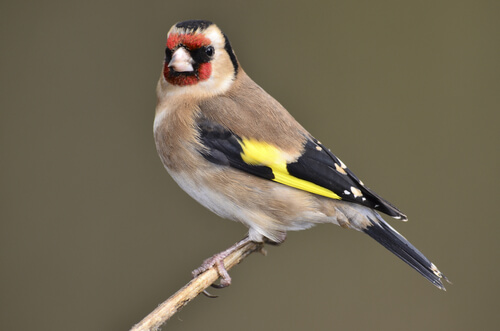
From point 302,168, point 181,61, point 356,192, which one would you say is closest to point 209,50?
point 181,61

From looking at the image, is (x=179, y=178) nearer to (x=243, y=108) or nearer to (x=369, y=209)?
(x=243, y=108)

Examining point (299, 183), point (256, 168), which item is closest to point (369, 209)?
point (299, 183)

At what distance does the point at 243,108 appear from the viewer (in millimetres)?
2645

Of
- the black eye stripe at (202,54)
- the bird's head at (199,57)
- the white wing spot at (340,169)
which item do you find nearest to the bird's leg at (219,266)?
the white wing spot at (340,169)

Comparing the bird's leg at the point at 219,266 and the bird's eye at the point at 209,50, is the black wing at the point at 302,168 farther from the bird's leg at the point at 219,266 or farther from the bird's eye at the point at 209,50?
the bird's leg at the point at 219,266

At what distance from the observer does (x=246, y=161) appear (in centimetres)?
254

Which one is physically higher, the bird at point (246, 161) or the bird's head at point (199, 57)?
the bird's head at point (199, 57)

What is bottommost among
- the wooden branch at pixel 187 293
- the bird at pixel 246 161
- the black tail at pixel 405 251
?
the wooden branch at pixel 187 293

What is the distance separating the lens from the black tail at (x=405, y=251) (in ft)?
8.28

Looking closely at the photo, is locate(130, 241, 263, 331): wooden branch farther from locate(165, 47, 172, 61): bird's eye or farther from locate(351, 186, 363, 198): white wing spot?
locate(165, 47, 172, 61): bird's eye

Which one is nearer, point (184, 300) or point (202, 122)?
point (184, 300)

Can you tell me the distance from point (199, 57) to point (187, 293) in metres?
0.98

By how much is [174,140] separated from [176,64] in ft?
1.10

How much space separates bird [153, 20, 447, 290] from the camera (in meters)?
2.55
